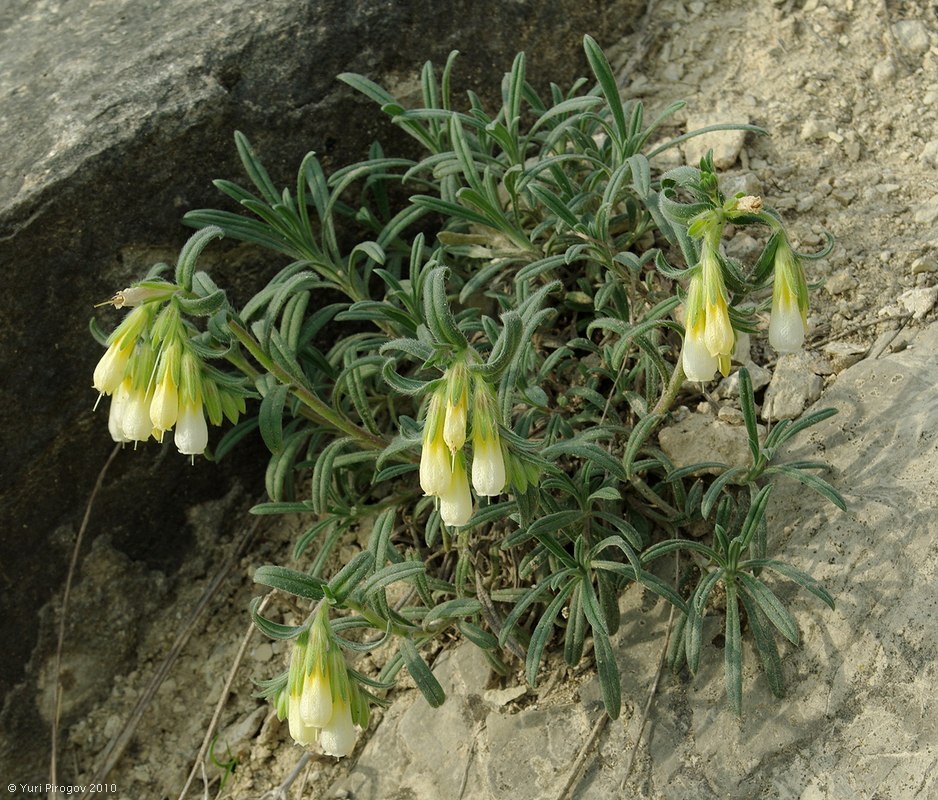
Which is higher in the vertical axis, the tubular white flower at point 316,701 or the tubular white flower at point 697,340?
the tubular white flower at point 697,340

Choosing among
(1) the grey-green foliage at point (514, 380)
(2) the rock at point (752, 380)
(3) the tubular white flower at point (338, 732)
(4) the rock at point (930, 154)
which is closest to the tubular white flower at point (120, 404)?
(1) the grey-green foliage at point (514, 380)

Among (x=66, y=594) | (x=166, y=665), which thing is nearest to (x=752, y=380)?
(x=166, y=665)

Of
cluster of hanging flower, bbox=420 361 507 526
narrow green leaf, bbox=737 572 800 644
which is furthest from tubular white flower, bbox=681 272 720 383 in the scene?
narrow green leaf, bbox=737 572 800 644

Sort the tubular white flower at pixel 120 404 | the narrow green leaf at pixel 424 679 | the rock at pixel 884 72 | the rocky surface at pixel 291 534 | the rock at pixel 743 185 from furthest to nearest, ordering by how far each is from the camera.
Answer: the rock at pixel 884 72, the rock at pixel 743 185, the narrow green leaf at pixel 424 679, the rocky surface at pixel 291 534, the tubular white flower at pixel 120 404

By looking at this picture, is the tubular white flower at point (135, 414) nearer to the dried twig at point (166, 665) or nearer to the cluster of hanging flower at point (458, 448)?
the cluster of hanging flower at point (458, 448)

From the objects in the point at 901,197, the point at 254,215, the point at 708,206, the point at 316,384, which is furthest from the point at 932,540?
the point at 254,215

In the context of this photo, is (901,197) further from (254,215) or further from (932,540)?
(254,215)
